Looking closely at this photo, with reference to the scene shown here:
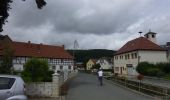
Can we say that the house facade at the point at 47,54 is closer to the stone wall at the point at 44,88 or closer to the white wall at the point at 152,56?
the white wall at the point at 152,56

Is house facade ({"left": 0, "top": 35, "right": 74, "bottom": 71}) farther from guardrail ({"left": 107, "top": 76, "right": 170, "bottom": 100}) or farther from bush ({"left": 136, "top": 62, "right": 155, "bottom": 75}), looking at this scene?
guardrail ({"left": 107, "top": 76, "right": 170, "bottom": 100})

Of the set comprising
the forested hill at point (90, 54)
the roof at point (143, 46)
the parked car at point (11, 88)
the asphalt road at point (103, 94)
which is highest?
the forested hill at point (90, 54)

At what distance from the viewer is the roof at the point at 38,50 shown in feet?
292

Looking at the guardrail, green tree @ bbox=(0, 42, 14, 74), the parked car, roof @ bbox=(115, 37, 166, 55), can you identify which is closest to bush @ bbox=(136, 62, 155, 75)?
roof @ bbox=(115, 37, 166, 55)

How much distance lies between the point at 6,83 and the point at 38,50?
8443 centimetres

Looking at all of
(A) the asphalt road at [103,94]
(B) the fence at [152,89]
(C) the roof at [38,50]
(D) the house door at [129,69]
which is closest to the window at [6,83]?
(B) the fence at [152,89]

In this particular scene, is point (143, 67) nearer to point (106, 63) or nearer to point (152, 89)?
point (152, 89)

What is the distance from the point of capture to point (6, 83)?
12453 mm

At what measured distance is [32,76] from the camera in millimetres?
25172

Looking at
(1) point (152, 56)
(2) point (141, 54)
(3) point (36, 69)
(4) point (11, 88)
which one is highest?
(2) point (141, 54)

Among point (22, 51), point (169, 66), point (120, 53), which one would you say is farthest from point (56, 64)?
point (169, 66)

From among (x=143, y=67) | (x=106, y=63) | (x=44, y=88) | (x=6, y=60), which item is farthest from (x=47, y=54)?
(x=44, y=88)

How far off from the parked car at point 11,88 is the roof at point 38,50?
2911 inches

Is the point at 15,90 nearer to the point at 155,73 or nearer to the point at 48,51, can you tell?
the point at 155,73
